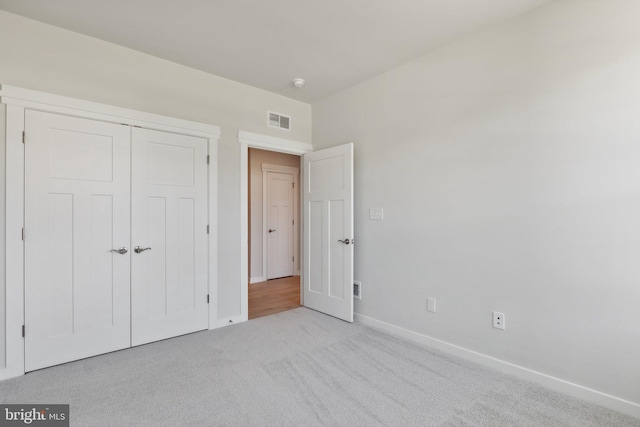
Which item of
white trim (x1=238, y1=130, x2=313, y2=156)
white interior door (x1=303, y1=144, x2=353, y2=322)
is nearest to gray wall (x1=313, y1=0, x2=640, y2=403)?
white interior door (x1=303, y1=144, x2=353, y2=322)

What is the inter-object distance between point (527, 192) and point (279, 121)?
8.97ft

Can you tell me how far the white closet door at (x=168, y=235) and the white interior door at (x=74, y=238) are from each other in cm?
10

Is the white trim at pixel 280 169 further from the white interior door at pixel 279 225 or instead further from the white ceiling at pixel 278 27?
the white ceiling at pixel 278 27

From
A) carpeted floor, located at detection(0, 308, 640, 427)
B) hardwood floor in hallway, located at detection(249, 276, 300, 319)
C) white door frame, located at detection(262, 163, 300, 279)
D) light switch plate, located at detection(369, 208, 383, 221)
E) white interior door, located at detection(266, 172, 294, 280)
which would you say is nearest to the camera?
carpeted floor, located at detection(0, 308, 640, 427)

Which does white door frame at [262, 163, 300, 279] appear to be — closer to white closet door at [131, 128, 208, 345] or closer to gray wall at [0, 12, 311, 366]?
gray wall at [0, 12, 311, 366]

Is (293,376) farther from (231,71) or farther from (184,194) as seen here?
(231,71)

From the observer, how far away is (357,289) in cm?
346

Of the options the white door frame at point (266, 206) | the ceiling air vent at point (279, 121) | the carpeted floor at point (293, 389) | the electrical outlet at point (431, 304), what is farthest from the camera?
the white door frame at point (266, 206)

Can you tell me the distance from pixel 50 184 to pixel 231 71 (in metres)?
1.89

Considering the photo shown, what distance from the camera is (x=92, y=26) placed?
7.82 ft

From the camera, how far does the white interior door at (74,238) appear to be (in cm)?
230

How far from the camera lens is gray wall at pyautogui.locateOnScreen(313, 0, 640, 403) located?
6.10 feet

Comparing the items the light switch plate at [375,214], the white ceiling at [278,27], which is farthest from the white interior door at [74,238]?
the light switch plate at [375,214]

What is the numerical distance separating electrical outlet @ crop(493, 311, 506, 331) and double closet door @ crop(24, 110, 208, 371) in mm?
2696
